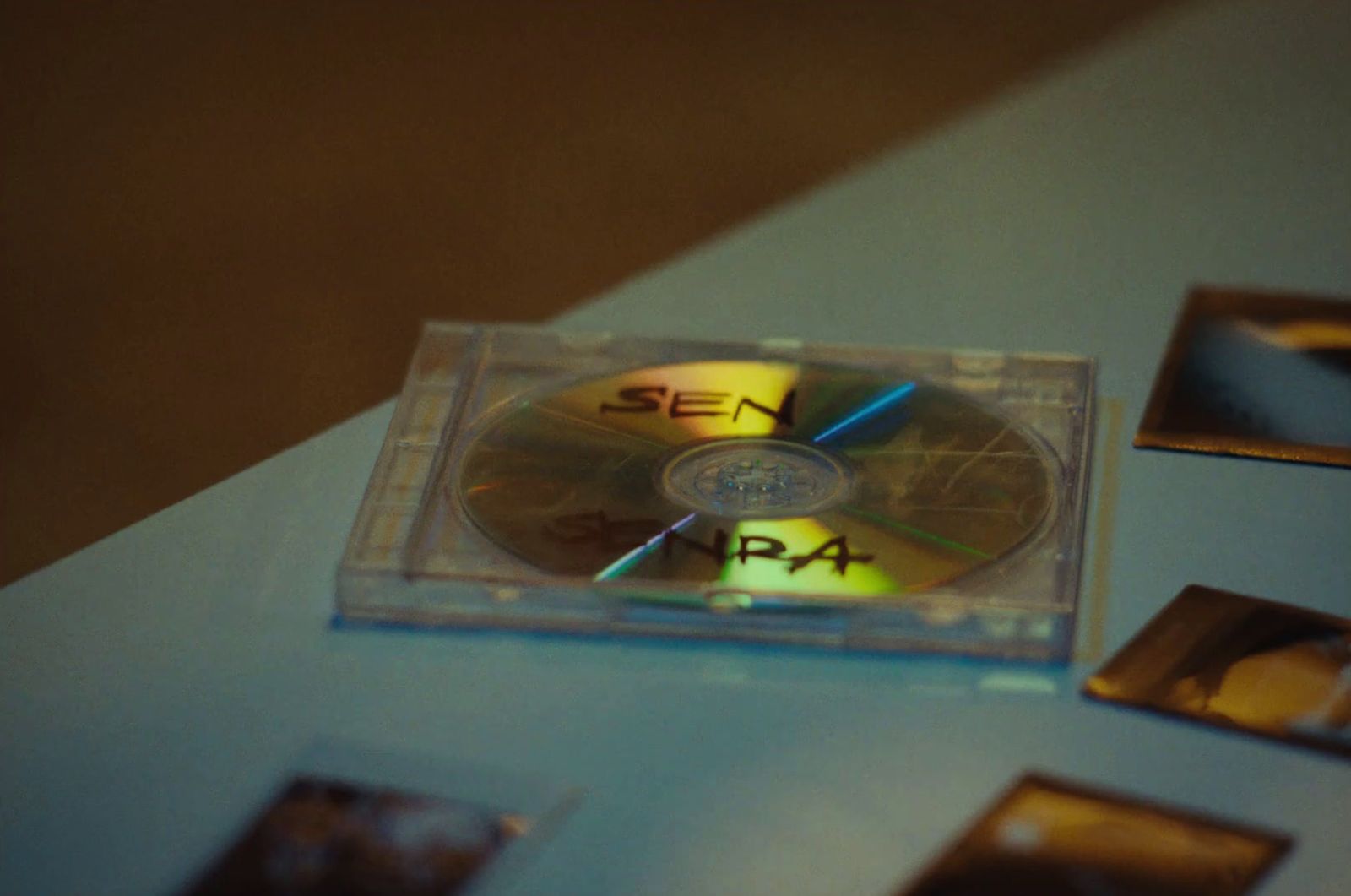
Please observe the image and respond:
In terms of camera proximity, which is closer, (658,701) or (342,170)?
(658,701)

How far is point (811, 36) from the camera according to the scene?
4.29 m

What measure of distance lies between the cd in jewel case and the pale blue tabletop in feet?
0.09

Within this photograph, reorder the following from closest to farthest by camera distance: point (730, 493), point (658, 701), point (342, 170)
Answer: point (658, 701) < point (730, 493) < point (342, 170)

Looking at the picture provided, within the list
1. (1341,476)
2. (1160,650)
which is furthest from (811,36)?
(1160,650)

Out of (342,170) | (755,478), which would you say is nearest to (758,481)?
(755,478)

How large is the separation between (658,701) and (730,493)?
25 cm

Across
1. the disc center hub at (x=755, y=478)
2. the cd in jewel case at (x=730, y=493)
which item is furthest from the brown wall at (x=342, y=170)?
the disc center hub at (x=755, y=478)

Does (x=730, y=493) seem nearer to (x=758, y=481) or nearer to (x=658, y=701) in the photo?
(x=758, y=481)

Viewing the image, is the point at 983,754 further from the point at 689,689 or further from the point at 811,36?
the point at 811,36

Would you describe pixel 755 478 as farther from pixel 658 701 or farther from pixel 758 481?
pixel 658 701

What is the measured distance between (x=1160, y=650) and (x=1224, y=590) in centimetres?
10

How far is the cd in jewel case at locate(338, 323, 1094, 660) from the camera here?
3.92ft

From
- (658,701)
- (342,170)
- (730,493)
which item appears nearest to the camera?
(658,701)

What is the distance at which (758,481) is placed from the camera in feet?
4.50
